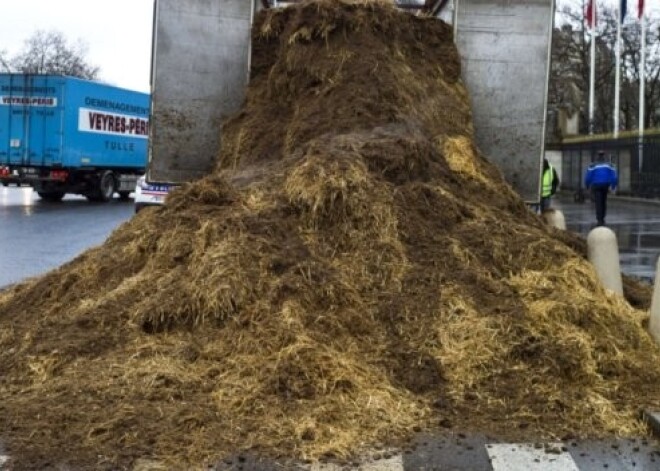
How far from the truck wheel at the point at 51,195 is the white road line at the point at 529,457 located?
80.3 feet

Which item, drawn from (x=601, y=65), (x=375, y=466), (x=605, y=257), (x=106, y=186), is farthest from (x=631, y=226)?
(x=601, y=65)

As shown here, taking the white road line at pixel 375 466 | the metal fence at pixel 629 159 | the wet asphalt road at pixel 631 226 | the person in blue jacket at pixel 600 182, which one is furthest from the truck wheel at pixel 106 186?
the white road line at pixel 375 466

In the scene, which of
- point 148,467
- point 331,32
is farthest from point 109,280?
point 331,32

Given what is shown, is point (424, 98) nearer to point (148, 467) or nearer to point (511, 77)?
point (511, 77)

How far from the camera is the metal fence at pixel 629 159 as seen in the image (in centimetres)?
2844

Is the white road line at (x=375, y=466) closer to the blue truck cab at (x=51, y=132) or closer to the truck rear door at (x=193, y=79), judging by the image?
the truck rear door at (x=193, y=79)

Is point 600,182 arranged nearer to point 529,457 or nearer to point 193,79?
point 193,79

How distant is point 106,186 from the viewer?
27953 millimetres

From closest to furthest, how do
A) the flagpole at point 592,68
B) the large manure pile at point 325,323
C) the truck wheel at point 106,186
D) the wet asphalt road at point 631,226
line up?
the large manure pile at point 325,323 → the wet asphalt road at point 631,226 → the truck wheel at point 106,186 → the flagpole at point 592,68

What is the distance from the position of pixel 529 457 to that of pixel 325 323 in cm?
157

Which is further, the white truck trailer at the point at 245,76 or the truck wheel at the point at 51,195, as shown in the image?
the truck wheel at the point at 51,195

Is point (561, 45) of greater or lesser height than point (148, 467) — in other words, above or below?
above

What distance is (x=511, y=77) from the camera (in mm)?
8742

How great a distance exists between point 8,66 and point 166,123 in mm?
70827
